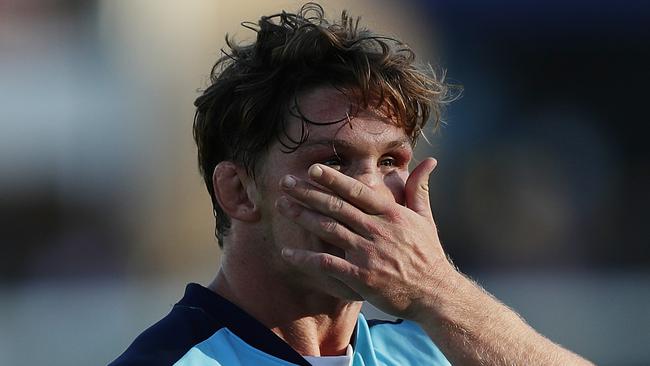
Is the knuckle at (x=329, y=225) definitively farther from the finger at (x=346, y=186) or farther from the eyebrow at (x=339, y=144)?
the eyebrow at (x=339, y=144)

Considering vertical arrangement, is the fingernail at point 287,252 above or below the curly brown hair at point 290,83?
below

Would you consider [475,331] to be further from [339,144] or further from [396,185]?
[339,144]

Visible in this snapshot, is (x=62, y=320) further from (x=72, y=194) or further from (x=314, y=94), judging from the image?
(x=314, y=94)

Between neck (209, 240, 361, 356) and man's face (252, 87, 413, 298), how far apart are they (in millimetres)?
39

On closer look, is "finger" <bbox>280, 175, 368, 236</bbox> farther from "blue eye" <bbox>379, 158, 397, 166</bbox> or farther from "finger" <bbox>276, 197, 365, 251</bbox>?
"blue eye" <bbox>379, 158, 397, 166</bbox>

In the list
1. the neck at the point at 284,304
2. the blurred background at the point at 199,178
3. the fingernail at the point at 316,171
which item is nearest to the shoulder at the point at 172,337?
the neck at the point at 284,304

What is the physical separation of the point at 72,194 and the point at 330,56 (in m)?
3.00

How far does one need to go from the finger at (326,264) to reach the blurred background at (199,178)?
10.2 ft

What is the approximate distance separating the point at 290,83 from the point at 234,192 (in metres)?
0.27

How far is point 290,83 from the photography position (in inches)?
91.4

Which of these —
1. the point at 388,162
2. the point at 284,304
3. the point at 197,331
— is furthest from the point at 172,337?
the point at 388,162

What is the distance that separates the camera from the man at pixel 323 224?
2.03 meters

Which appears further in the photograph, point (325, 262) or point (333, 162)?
point (333, 162)

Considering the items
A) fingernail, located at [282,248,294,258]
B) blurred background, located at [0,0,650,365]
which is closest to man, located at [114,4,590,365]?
fingernail, located at [282,248,294,258]
